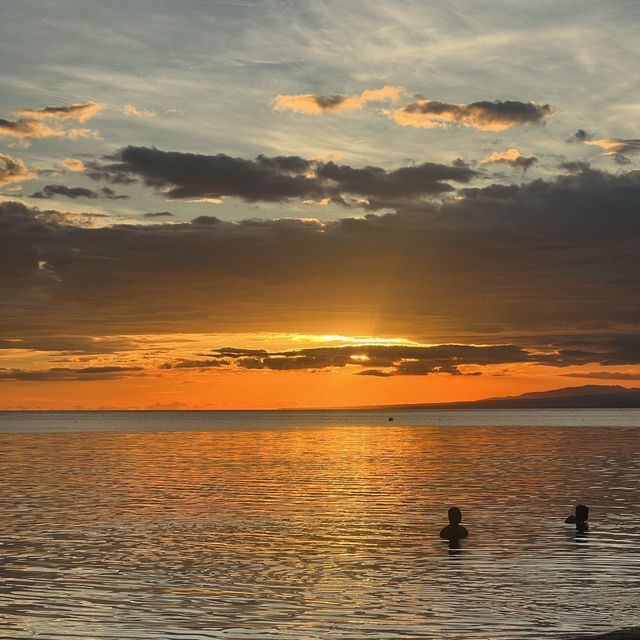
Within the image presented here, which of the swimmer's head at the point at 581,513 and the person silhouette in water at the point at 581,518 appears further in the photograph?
the swimmer's head at the point at 581,513

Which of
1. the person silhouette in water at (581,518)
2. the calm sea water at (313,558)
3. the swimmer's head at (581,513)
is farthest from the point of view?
the swimmer's head at (581,513)

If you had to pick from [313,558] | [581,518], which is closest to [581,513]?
[581,518]

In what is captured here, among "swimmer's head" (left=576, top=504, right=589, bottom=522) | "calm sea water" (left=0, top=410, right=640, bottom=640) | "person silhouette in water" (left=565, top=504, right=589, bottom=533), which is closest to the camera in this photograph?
"calm sea water" (left=0, top=410, right=640, bottom=640)

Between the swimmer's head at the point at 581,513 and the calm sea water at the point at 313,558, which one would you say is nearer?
the calm sea water at the point at 313,558

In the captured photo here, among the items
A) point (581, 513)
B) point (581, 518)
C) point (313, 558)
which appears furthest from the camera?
point (581, 518)

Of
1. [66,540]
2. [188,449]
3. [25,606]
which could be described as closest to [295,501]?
[66,540]

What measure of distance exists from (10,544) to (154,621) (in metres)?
18.9

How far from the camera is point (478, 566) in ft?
136

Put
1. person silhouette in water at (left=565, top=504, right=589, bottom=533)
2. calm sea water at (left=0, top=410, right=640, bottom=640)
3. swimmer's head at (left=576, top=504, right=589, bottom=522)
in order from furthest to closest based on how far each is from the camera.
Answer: swimmer's head at (left=576, top=504, right=589, bottom=522), person silhouette in water at (left=565, top=504, right=589, bottom=533), calm sea water at (left=0, top=410, right=640, bottom=640)

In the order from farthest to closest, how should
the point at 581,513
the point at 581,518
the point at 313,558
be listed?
the point at 581,518
the point at 581,513
the point at 313,558

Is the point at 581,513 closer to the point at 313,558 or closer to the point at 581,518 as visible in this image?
the point at 581,518

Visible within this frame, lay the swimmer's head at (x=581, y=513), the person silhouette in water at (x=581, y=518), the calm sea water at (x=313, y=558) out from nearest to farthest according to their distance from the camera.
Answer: the calm sea water at (x=313, y=558) < the person silhouette in water at (x=581, y=518) < the swimmer's head at (x=581, y=513)

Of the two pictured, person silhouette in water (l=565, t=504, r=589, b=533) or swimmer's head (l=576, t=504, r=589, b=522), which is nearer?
person silhouette in water (l=565, t=504, r=589, b=533)

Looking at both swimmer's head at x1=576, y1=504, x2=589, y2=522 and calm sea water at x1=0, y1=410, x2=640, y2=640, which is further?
swimmer's head at x1=576, y1=504, x2=589, y2=522
